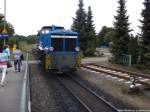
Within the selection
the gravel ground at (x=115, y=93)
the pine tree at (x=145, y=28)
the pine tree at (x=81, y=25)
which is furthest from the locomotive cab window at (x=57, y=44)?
the pine tree at (x=81, y=25)

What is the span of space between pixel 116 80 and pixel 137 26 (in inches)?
744

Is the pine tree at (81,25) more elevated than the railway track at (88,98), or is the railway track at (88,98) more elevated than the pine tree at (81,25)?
the pine tree at (81,25)

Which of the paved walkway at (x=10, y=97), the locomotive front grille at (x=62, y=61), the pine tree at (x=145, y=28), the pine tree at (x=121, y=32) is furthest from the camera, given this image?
the pine tree at (x=121, y=32)

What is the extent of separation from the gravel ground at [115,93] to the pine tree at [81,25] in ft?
114

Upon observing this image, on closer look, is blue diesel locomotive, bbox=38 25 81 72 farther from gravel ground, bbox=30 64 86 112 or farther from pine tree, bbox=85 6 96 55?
pine tree, bbox=85 6 96 55

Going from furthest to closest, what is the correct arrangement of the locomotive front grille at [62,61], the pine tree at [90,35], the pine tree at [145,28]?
1. the pine tree at [90,35]
2. the pine tree at [145,28]
3. the locomotive front grille at [62,61]

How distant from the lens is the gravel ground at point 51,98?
570 inches

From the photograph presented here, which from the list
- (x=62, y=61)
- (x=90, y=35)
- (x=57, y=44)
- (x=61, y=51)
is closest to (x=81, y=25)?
(x=90, y=35)

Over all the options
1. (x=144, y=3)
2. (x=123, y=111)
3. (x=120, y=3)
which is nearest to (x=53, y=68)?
(x=123, y=111)

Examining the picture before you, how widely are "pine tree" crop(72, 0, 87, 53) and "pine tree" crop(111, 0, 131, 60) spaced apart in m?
14.0

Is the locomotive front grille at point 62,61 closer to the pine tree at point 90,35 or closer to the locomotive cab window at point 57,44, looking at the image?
the locomotive cab window at point 57,44

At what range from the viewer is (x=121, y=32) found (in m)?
46.5

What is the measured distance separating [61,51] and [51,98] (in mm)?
9508

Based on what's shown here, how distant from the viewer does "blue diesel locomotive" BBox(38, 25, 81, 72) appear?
25.7 meters
